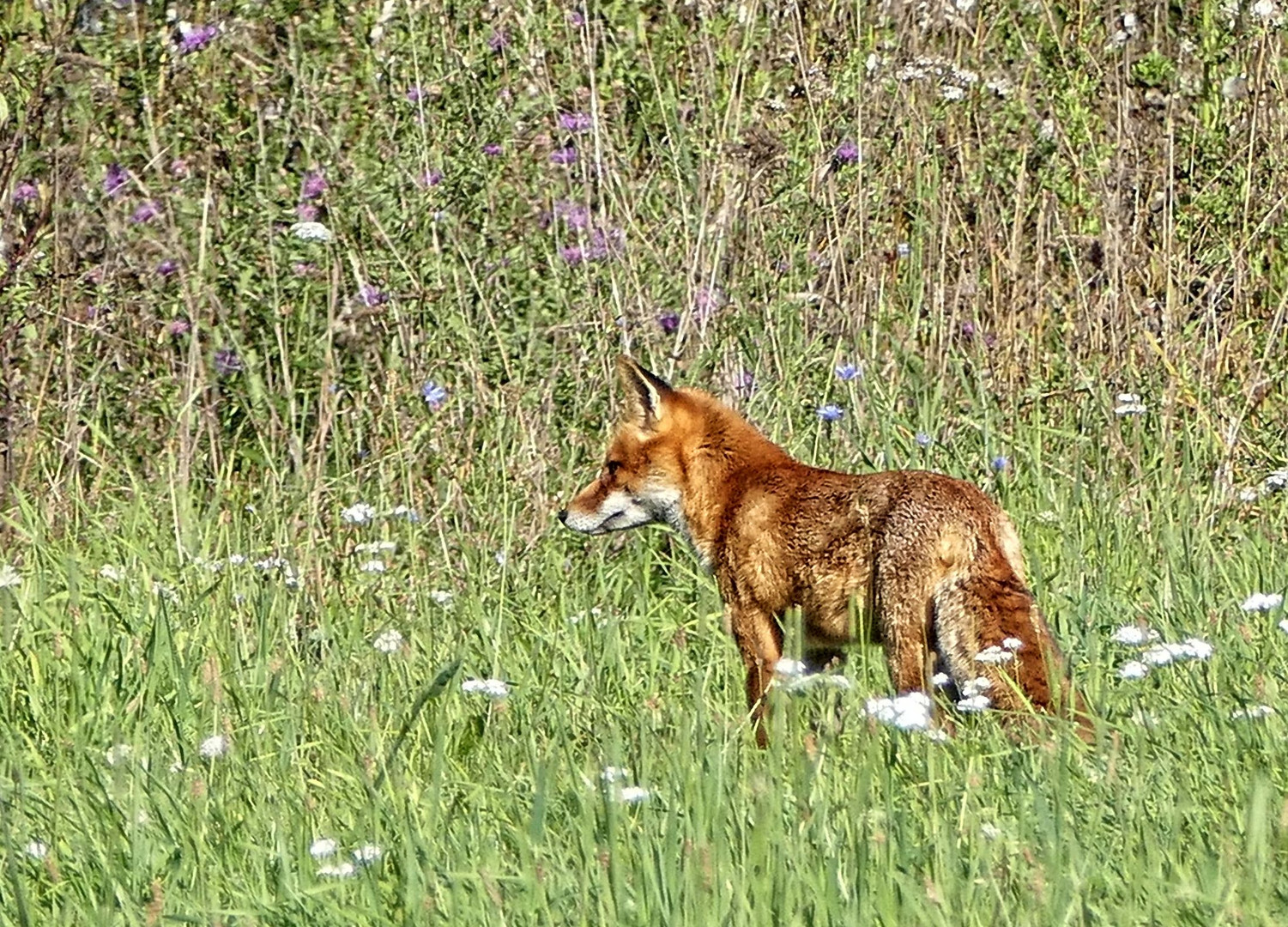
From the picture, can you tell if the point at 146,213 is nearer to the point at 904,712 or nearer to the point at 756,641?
the point at 756,641

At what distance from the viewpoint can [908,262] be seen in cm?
638

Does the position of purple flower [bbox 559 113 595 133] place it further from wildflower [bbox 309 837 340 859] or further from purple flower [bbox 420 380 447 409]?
wildflower [bbox 309 837 340 859]

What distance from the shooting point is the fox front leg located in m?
4.60

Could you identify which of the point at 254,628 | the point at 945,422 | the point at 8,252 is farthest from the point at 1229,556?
the point at 8,252

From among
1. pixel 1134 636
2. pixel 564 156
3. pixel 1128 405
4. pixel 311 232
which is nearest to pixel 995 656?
pixel 1134 636

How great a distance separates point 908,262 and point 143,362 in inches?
96.9

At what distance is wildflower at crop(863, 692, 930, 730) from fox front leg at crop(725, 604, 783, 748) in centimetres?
123

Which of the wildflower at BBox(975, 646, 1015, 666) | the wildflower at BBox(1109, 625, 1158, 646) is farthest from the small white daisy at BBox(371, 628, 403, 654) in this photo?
the wildflower at BBox(1109, 625, 1158, 646)

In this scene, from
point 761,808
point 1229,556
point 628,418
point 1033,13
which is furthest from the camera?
point 1033,13

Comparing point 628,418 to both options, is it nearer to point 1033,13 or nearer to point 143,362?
point 143,362

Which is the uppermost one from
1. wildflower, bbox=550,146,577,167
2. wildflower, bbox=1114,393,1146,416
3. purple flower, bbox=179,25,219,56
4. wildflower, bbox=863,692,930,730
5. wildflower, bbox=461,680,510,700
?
purple flower, bbox=179,25,219,56

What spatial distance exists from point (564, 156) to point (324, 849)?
353 centimetres

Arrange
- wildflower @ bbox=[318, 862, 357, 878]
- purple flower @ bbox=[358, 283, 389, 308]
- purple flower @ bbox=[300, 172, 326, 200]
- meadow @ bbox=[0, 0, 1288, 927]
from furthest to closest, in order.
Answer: purple flower @ bbox=[300, 172, 326, 200]
purple flower @ bbox=[358, 283, 389, 308]
meadow @ bbox=[0, 0, 1288, 927]
wildflower @ bbox=[318, 862, 357, 878]

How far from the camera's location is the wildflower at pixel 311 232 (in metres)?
5.64
